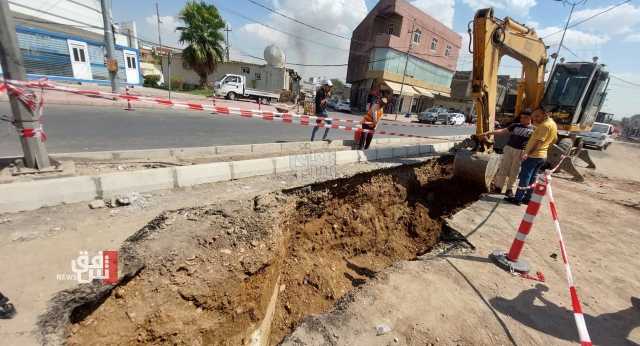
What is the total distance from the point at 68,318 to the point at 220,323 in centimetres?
124

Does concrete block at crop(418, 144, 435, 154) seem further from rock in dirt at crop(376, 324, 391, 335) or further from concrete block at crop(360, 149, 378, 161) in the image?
rock in dirt at crop(376, 324, 391, 335)

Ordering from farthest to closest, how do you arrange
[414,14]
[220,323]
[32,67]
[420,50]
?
[420,50], [414,14], [32,67], [220,323]

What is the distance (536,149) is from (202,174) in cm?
575

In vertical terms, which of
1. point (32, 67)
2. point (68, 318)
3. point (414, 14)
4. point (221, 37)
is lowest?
point (68, 318)

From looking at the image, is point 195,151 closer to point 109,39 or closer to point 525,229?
point 525,229

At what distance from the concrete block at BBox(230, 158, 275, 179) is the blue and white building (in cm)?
1470

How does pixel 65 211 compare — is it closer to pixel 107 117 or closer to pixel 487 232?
pixel 487 232

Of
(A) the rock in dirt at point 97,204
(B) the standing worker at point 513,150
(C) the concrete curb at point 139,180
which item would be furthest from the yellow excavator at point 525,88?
(A) the rock in dirt at point 97,204

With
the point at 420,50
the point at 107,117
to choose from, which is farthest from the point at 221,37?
the point at 420,50

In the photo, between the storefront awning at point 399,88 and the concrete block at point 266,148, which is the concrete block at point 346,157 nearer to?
the concrete block at point 266,148

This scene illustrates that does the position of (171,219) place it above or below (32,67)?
below

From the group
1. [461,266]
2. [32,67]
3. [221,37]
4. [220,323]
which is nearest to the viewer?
[220,323]

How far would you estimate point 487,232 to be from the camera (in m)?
3.99

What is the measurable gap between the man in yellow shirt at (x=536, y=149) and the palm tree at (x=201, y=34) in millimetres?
25460
